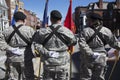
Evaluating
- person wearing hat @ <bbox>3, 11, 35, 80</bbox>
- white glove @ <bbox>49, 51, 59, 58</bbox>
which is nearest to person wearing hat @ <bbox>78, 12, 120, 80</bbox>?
white glove @ <bbox>49, 51, 59, 58</bbox>

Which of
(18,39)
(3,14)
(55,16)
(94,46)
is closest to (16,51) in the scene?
(18,39)

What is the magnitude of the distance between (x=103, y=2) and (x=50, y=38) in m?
101

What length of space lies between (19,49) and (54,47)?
97 centimetres

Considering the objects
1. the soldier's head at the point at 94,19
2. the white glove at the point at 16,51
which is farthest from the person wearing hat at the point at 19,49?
the soldier's head at the point at 94,19

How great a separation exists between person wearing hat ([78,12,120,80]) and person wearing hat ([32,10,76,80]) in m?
0.39

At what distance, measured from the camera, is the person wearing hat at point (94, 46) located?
734cm

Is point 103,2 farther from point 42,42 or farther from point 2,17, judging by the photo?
point 42,42

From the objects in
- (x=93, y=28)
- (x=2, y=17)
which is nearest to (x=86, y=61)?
(x=93, y=28)

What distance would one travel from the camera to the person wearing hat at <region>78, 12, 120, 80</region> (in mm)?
7344

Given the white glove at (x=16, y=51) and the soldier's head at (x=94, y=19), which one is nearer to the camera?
the soldier's head at (x=94, y=19)

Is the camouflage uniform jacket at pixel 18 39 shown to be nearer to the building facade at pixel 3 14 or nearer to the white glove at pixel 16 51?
the white glove at pixel 16 51

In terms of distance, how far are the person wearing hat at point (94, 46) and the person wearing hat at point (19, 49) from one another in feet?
3.76

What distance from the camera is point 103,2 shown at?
10619 cm

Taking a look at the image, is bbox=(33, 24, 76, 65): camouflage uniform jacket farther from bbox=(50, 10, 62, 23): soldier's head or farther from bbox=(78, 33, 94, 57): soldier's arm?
bbox=(78, 33, 94, 57): soldier's arm
